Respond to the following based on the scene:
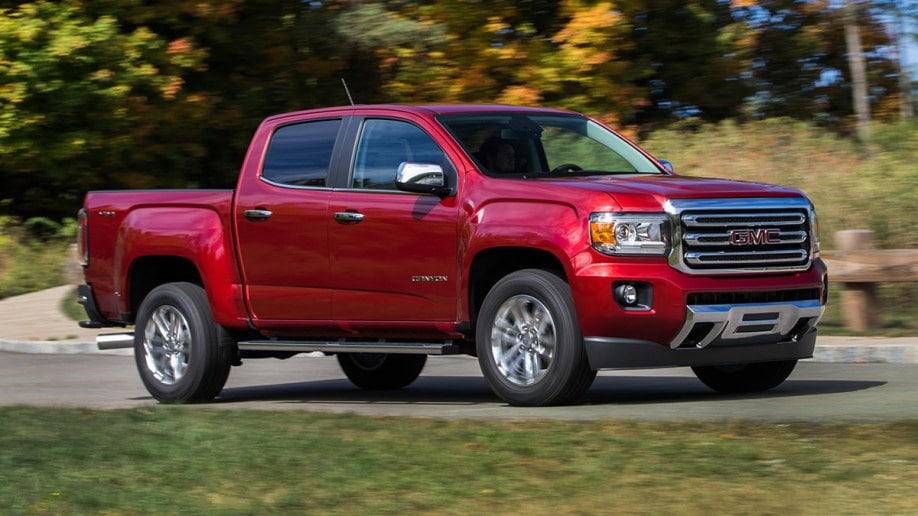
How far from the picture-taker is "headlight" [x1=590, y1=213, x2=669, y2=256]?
8.77 meters

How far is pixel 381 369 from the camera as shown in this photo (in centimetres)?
1203

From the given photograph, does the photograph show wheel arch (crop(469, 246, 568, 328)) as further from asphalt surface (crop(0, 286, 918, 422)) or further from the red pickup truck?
asphalt surface (crop(0, 286, 918, 422))

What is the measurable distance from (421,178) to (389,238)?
1.72 ft

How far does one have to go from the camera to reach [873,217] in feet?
56.8

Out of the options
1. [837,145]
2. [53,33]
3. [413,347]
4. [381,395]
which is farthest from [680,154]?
[413,347]

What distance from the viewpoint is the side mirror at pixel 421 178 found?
31.0ft

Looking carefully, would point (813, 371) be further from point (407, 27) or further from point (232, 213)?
point (407, 27)

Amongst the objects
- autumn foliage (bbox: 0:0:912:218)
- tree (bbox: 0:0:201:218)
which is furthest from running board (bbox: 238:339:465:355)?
tree (bbox: 0:0:201:218)

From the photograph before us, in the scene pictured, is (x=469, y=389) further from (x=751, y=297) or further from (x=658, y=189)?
(x=658, y=189)

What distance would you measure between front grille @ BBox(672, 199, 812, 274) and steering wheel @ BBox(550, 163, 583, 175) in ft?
4.07

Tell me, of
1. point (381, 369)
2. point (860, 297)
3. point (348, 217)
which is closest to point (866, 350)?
point (860, 297)

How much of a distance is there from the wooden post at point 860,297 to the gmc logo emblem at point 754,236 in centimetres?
571

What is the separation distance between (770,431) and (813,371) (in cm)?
500

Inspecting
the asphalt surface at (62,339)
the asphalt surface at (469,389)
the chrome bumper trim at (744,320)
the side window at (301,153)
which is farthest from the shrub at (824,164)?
the side window at (301,153)
